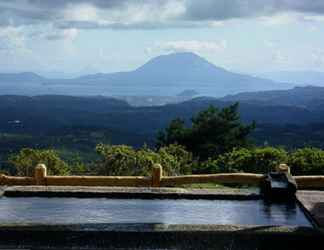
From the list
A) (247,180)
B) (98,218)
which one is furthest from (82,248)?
(247,180)

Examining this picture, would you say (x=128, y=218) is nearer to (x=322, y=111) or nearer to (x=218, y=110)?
(x=218, y=110)

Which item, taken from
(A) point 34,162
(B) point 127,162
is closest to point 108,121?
(A) point 34,162

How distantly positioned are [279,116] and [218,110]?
4205 inches

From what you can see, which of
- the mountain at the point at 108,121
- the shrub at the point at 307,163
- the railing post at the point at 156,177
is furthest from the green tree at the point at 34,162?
the mountain at the point at 108,121

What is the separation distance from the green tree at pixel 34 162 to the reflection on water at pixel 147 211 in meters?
5.31

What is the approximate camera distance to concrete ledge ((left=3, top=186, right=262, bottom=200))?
8.62m

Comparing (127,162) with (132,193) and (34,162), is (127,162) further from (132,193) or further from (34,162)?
(132,193)

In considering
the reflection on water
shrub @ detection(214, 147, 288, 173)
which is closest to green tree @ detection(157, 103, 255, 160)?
shrub @ detection(214, 147, 288, 173)

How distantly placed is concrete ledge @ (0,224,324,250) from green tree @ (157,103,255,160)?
22.2 m

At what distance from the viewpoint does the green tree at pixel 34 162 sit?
13.8 m

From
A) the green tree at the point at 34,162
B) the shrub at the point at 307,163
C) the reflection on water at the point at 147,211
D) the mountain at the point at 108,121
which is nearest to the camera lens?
the reflection on water at the point at 147,211

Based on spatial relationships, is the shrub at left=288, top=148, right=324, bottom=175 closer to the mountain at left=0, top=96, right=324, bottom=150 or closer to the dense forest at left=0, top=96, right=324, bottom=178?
the dense forest at left=0, top=96, right=324, bottom=178

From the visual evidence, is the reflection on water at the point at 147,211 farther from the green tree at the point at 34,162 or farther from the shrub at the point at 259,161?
the shrub at the point at 259,161

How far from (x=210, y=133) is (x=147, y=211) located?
2325cm
